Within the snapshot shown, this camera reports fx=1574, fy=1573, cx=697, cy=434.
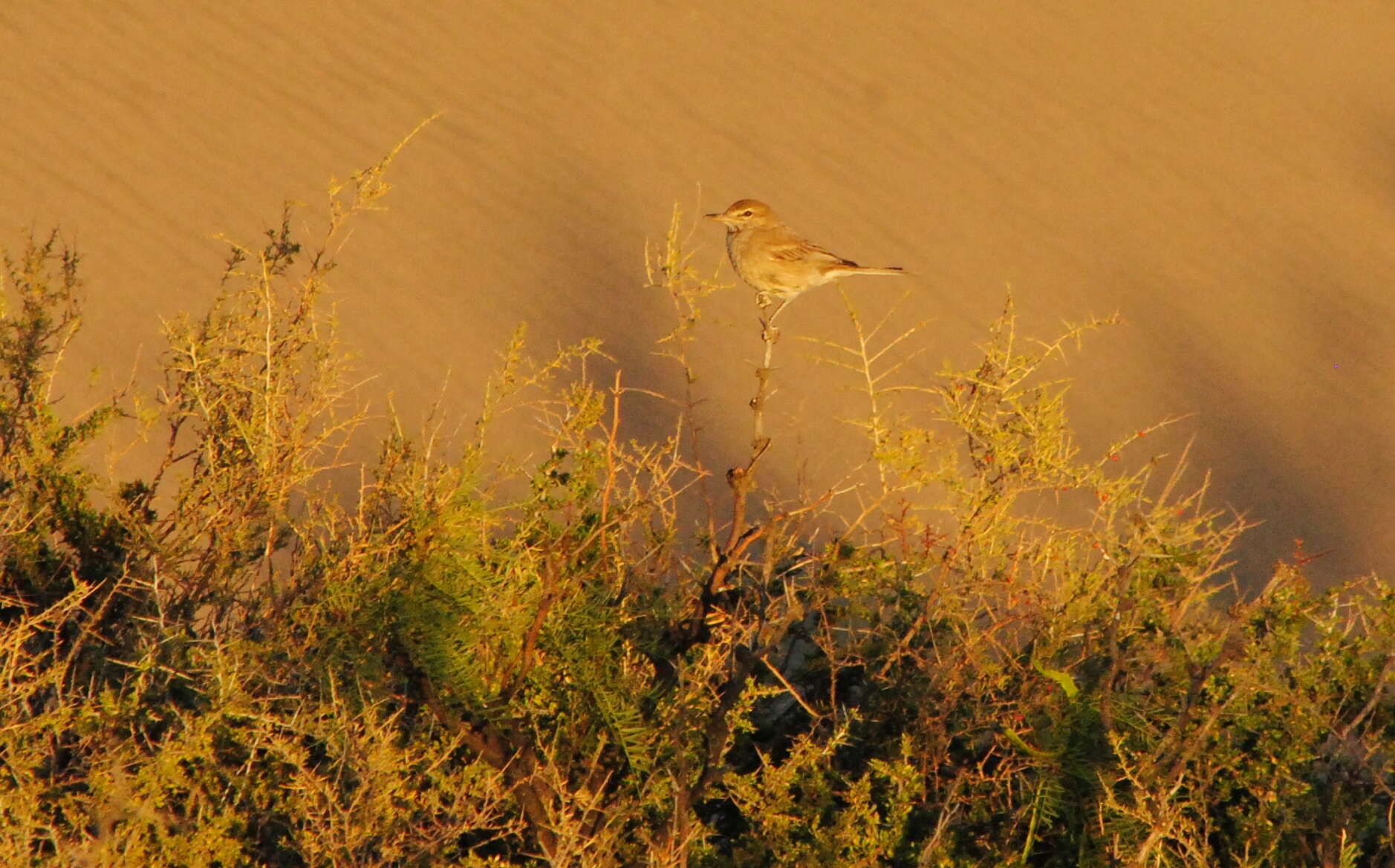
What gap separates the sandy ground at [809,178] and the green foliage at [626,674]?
3.32 m

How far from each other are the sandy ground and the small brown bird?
6.82ft

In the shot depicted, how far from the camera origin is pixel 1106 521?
3092 millimetres

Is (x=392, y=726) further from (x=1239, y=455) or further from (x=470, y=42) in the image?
(x=470, y=42)

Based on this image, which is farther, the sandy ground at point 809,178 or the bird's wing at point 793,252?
the sandy ground at point 809,178

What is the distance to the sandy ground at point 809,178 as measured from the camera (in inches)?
279

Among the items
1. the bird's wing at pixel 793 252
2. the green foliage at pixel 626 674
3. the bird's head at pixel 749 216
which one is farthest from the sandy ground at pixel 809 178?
the green foliage at pixel 626 674

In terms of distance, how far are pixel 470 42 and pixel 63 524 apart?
612 cm

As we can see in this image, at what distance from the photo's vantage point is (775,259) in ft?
13.8

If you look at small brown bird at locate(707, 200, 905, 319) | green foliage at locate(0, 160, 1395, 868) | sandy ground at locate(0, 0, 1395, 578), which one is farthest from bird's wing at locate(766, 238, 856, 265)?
sandy ground at locate(0, 0, 1395, 578)

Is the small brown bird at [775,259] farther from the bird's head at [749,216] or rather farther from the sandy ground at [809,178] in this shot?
the sandy ground at [809,178]

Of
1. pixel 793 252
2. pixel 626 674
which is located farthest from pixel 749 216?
pixel 626 674

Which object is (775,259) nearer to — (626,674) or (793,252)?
→ (793,252)

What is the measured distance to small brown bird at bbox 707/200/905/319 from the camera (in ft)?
13.7

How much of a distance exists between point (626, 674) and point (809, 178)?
588 cm
